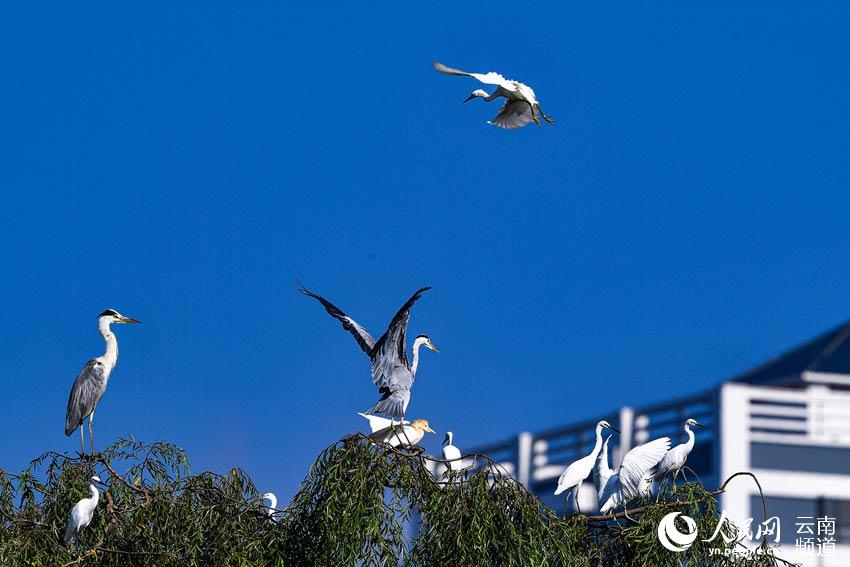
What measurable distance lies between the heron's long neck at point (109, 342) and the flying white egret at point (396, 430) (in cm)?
378

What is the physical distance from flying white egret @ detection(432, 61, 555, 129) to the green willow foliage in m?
3.49

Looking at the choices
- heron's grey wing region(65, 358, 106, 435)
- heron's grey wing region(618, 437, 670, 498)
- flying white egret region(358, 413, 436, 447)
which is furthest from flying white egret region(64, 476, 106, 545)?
heron's grey wing region(618, 437, 670, 498)

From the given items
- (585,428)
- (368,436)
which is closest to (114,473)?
(368,436)

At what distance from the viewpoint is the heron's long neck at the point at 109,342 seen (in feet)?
48.9

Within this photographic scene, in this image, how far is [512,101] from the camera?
45.9 feet

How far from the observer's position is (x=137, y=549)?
10.9 metres

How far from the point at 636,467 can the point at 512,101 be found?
3.29 metres

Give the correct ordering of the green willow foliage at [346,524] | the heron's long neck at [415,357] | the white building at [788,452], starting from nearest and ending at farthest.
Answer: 1. the green willow foliage at [346,524]
2. the heron's long neck at [415,357]
3. the white building at [788,452]

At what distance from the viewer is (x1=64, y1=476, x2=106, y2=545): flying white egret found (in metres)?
10.9

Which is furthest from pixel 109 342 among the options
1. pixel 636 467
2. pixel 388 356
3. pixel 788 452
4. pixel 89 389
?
pixel 788 452

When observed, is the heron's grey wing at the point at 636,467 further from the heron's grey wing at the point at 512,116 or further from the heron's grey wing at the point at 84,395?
the heron's grey wing at the point at 84,395

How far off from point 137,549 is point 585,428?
72.6ft

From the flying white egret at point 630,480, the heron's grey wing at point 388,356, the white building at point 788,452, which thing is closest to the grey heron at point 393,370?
the heron's grey wing at point 388,356

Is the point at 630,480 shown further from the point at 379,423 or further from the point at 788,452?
the point at 788,452
